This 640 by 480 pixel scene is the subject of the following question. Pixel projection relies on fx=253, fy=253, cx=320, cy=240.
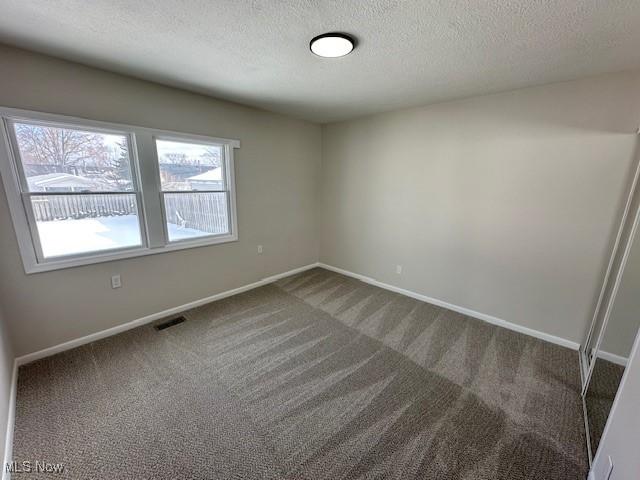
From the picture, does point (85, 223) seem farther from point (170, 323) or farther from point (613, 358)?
point (613, 358)

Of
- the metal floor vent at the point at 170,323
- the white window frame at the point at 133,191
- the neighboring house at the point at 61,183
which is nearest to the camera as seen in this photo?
the white window frame at the point at 133,191

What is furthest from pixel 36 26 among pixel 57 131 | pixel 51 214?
pixel 51 214

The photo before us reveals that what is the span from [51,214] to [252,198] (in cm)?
200

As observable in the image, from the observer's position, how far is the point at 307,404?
1.81 m

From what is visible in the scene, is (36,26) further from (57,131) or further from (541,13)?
(541,13)

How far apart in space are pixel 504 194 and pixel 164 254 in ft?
12.4

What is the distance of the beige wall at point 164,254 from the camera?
2.02 meters

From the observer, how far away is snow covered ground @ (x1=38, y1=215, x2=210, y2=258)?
219 centimetres

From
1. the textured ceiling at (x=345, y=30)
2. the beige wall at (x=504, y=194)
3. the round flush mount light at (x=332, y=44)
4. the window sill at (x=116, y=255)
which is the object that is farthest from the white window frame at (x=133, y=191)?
the beige wall at (x=504, y=194)

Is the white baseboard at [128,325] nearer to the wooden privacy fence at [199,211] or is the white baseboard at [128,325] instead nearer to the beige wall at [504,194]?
the wooden privacy fence at [199,211]

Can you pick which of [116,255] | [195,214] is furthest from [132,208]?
[195,214]

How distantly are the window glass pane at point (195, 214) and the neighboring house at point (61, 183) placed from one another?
0.63 meters

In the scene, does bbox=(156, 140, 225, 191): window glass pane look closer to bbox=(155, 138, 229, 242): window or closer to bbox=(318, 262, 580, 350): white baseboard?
bbox=(155, 138, 229, 242): window

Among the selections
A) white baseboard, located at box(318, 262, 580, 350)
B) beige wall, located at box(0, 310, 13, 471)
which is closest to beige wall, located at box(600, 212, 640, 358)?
white baseboard, located at box(318, 262, 580, 350)
